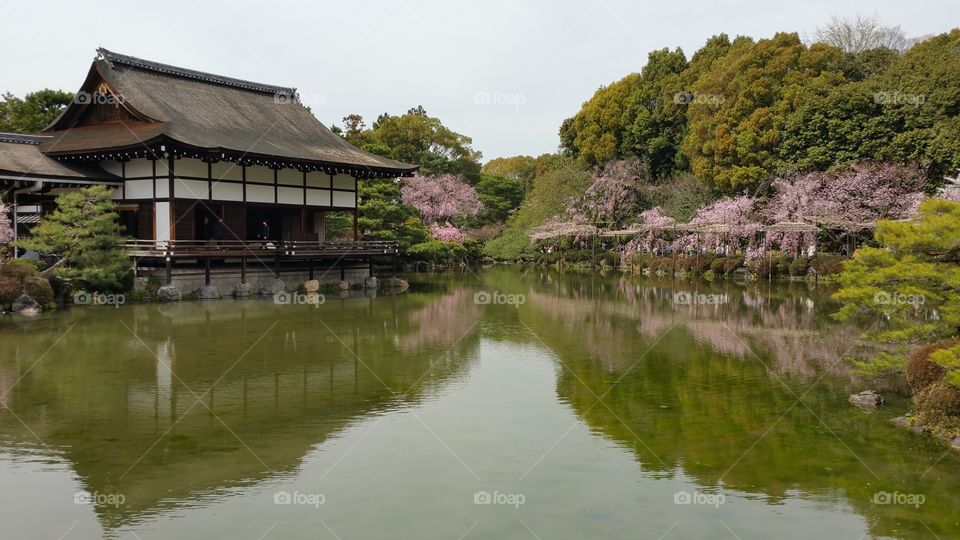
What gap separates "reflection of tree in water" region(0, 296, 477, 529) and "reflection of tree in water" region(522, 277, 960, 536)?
2.71 meters

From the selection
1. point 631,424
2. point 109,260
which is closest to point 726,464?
point 631,424

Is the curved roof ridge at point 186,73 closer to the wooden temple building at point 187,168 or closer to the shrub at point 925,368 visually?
the wooden temple building at point 187,168

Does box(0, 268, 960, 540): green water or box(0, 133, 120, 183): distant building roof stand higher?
box(0, 133, 120, 183): distant building roof

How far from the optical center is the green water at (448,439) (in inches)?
258

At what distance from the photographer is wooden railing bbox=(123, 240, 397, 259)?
22375 millimetres

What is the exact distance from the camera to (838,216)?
31594 mm

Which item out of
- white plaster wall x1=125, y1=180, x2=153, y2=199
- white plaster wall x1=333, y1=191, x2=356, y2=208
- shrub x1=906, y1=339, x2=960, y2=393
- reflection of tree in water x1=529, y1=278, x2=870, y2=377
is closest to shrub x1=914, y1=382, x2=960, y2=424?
shrub x1=906, y1=339, x2=960, y2=393

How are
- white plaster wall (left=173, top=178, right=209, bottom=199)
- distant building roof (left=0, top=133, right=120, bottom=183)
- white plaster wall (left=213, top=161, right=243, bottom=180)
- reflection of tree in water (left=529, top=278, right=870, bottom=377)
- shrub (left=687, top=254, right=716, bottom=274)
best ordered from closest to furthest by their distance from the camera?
reflection of tree in water (left=529, top=278, right=870, bottom=377) → distant building roof (left=0, top=133, right=120, bottom=183) → white plaster wall (left=173, top=178, right=209, bottom=199) → white plaster wall (left=213, top=161, right=243, bottom=180) → shrub (left=687, top=254, right=716, bottom=274)

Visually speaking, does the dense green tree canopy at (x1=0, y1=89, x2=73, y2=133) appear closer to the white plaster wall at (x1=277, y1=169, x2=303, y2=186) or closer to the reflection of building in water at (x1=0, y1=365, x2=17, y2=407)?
the white plaster wall at (x1=277, y1=169, x2=303, y2=186)

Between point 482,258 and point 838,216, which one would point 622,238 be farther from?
point 838,216

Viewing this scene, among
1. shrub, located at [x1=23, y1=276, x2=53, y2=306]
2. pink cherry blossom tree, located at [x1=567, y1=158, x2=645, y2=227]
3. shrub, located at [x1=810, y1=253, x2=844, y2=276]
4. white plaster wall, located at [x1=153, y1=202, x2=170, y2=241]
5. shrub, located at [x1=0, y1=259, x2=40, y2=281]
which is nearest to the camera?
shrub, located at [x1=0, y1=259, x2=40, y2=281]

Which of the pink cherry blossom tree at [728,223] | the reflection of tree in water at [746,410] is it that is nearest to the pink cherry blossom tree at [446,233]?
the pink cherry blossom tree at [728,223]

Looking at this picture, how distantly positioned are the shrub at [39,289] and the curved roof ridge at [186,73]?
9372 millimetres

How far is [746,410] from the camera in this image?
10086mm
